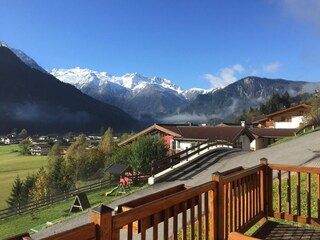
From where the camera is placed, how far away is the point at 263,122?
65125mm

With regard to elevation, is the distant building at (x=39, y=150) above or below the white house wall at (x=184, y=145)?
below

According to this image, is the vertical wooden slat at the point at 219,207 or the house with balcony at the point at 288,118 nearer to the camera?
the vertical wooden slat at the point at 219,207

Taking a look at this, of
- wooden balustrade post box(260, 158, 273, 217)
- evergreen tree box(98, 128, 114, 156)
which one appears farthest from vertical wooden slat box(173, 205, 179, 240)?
evergreen tree box(98, 128, 114, 156)

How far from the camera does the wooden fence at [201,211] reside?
273 centimetres

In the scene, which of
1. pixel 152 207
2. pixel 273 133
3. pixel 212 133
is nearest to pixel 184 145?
pixel 212 133

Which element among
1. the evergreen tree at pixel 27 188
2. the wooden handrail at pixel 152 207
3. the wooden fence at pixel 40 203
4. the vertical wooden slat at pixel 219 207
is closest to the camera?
the wooden handrail at pixel 152 207

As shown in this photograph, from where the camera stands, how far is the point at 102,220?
2666mm

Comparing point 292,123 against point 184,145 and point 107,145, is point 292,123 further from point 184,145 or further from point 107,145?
point 107,145

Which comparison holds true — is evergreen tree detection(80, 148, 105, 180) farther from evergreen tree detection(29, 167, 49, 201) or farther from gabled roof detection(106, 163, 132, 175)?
gabled roof detection(106, 163, 132, 175)

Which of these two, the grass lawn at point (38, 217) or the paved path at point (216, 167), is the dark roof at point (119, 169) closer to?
the grass lawn at point (38, 217)

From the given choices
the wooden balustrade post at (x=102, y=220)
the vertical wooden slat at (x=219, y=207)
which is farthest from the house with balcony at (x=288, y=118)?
the wooden balustrade post at (x=102, y=220)

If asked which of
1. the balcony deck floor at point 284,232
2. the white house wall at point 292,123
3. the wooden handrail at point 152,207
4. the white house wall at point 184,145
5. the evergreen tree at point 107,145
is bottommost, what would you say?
the evergreen tree at point 107,145

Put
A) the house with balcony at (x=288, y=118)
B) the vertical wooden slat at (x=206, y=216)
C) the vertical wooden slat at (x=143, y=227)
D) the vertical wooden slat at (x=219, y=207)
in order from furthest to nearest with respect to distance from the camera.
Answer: the house with balcony at (x=288, y=118) < the vertical wooden slat at (x=219, y=207) < the vertical wooden slat at (x=206, y=216) < the vertical wooden slat at (x=143, y=227)

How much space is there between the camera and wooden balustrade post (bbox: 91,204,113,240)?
265 centimetres
